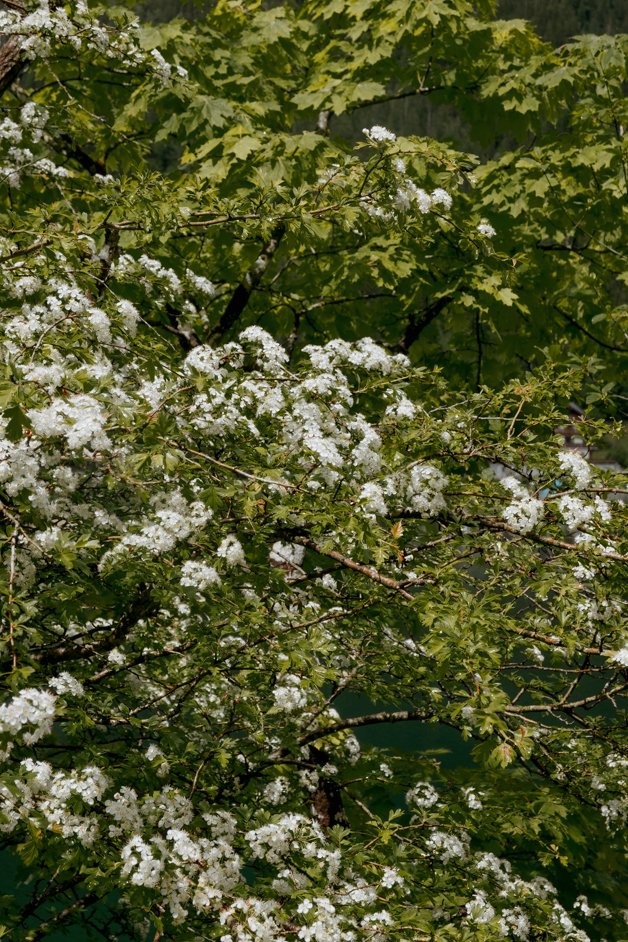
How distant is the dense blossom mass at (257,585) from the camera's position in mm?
3912

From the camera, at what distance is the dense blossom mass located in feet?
12.8

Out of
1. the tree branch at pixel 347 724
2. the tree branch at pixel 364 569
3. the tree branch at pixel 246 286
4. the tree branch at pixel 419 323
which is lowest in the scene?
the tree branch at pixel 347 724

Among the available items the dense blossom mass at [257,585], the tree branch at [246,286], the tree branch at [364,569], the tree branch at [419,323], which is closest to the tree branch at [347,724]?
the dense blossom mass at [257,585]

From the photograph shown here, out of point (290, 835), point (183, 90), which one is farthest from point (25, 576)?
point (183, 90)

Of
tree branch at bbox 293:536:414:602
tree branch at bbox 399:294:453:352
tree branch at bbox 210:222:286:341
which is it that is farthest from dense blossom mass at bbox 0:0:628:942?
tree branch at bbox 399:294:453:352

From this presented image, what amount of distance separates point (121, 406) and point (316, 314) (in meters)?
6.28

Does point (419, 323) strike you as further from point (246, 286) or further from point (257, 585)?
point (257, 585)

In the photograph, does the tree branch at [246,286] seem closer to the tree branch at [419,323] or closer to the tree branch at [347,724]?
the tree branch at [419,323]

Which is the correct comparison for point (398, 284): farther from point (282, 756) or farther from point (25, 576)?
point (25, 576)

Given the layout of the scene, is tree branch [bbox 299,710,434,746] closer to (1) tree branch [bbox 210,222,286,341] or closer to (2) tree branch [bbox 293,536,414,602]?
(2) tree branch [bbox 293,536,414,602]

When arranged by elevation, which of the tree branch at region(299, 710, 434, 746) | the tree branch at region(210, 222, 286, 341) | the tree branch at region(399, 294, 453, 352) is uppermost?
the tree branch at region(210, 222, 286, 341)

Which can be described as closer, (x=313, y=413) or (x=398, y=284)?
(x=313, y=413)

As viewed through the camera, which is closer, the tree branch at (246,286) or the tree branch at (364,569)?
the tree branch at (364,569)

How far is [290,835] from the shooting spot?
4.81m
